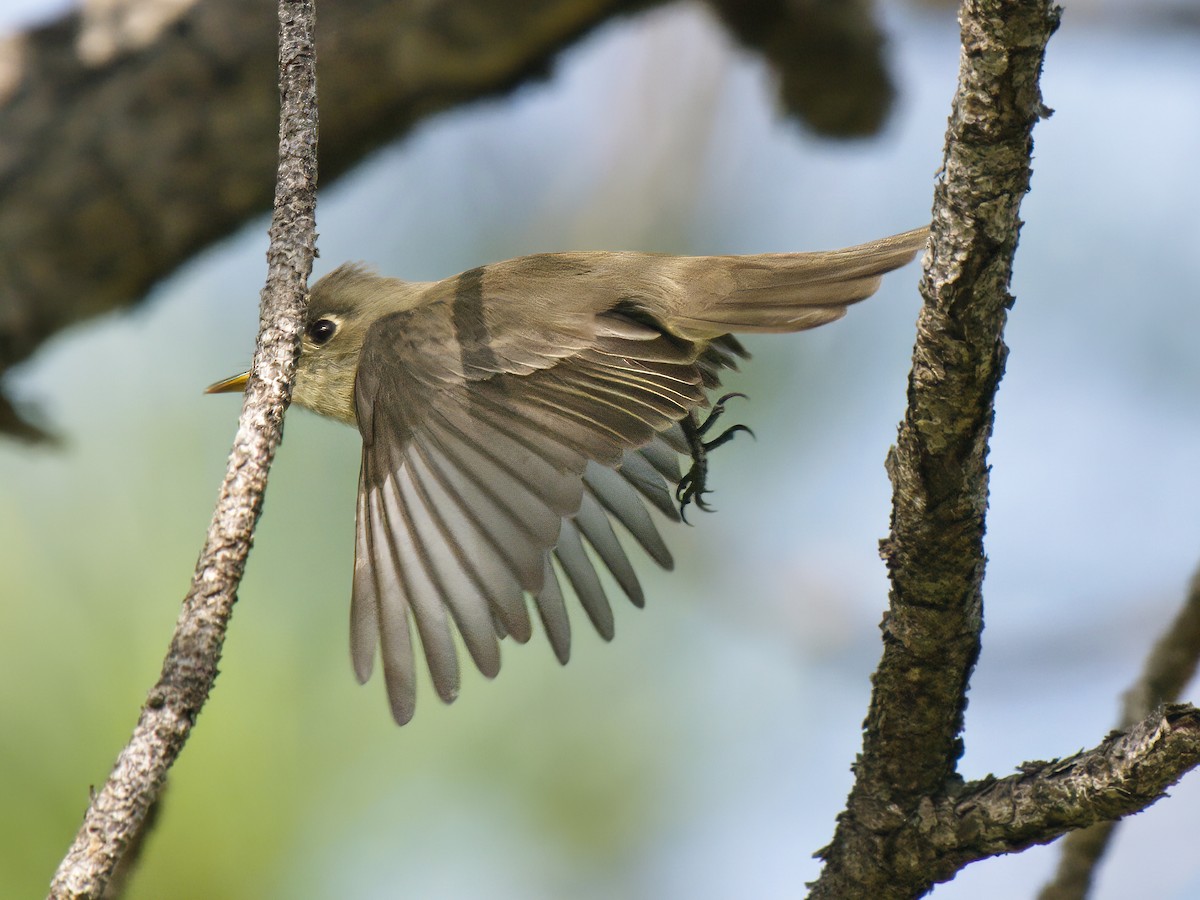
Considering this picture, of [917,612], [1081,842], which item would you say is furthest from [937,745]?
[1081,842]

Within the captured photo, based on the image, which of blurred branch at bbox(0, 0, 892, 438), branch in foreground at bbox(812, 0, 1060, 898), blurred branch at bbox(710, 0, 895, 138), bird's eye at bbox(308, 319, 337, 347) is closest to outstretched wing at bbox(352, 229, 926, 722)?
bird's eye at bbox(308, 319, 337, 347)

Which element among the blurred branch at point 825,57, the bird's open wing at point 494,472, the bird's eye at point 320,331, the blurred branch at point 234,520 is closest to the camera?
the blurred branch at point 234,520

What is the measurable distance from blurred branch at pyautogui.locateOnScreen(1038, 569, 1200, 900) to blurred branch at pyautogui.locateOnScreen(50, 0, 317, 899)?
1879 millimetres

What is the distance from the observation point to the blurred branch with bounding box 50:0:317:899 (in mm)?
1605

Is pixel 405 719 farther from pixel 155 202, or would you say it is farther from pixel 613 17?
pixel 613 17

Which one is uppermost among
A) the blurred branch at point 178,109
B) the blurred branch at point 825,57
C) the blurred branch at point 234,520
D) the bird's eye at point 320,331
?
the blurred branch at point 825,57

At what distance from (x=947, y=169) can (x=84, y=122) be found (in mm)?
3668

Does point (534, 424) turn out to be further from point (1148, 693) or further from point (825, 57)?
point (825, 57)

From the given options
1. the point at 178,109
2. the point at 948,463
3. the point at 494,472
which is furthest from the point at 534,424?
the point at 178,109

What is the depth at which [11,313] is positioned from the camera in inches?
183

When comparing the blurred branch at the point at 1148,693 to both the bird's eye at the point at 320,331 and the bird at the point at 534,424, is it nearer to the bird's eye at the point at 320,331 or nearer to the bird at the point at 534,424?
the bird at the point at 534,424

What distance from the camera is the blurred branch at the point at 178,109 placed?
4.66m

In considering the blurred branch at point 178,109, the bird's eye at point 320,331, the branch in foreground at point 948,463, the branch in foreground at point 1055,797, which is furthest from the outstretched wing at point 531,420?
the blurred branch at point 178,109

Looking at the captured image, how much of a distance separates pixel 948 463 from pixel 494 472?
3.88 feet
